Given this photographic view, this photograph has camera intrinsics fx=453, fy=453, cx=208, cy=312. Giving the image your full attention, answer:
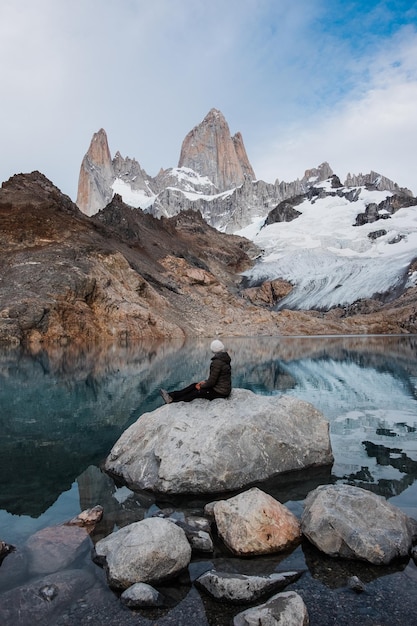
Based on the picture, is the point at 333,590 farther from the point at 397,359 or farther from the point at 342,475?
the point at 397,359

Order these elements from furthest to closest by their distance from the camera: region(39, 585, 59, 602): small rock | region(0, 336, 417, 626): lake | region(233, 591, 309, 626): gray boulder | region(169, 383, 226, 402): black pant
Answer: region(169, 383, 226, 402): black pant → region(39, 585, 59, 602): small rock → region(0, 336, 417, 626): lake → region(233, 591, 309, 626): gray boulder

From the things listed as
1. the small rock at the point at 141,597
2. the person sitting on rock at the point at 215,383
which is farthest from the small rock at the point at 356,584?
the person sitting on rock at the point at 215,383

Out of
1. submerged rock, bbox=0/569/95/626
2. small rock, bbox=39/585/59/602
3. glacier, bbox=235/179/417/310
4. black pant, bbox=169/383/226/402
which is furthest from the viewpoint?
glacier, bbox=235/179/417/310

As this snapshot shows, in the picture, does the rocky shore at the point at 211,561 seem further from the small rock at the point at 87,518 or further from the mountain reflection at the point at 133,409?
the mountain reflection at the point at 133,409

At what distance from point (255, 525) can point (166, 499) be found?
2577 mm

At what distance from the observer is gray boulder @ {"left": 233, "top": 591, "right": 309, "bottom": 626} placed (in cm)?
483

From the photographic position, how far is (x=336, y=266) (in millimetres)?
131250

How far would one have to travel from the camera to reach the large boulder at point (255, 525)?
669 centimetres

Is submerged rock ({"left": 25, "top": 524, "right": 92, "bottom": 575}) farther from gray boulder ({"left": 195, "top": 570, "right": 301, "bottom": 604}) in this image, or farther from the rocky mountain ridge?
the rocky mountain ridge

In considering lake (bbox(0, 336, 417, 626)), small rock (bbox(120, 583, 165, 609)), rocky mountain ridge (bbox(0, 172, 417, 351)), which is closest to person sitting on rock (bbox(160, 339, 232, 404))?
lake (bbox(0, 336, 417, 626))

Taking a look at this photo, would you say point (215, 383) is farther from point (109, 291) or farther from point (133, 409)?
point (109, 291)

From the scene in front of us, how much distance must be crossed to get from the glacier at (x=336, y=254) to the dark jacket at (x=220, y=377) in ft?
342

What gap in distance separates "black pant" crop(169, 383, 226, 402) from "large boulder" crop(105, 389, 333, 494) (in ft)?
0.52

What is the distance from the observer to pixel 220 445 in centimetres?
941
